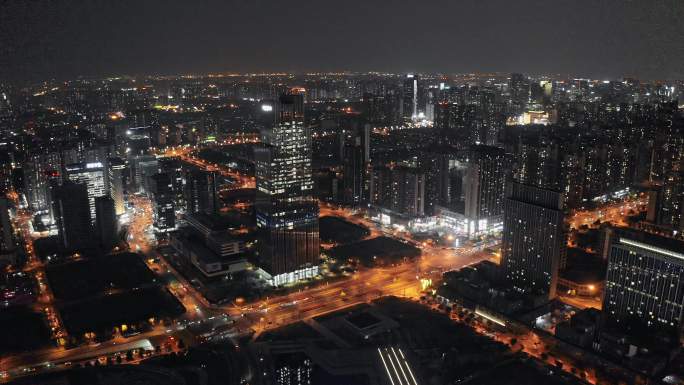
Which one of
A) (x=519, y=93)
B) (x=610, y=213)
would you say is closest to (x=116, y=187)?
(x=610, y=213)

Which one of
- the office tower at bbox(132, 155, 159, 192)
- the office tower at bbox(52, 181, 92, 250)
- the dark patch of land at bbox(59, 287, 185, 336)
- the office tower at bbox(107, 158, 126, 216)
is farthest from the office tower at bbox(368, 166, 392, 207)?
the office tower at bbox(52, 181, 92, 250)

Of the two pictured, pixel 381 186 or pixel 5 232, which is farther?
pixel 381 186

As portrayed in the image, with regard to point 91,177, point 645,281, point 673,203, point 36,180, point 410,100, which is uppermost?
point 410,100

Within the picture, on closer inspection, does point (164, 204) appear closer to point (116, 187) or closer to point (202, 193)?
point (202, 193)

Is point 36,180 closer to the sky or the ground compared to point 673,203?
closer to the sky

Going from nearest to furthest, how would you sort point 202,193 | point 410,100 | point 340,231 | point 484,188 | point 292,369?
1. point 292,369
2. point 484,188
3. point 340,231
4. point 202,193
5. point 410,100

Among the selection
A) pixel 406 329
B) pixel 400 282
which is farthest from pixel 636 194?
pixel 406 329

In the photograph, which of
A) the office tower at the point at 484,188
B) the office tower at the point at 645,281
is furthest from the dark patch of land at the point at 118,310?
the office tower at the point at 645,281

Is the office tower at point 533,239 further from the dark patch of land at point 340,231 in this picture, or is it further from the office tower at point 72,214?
the office tower at point 72,214
